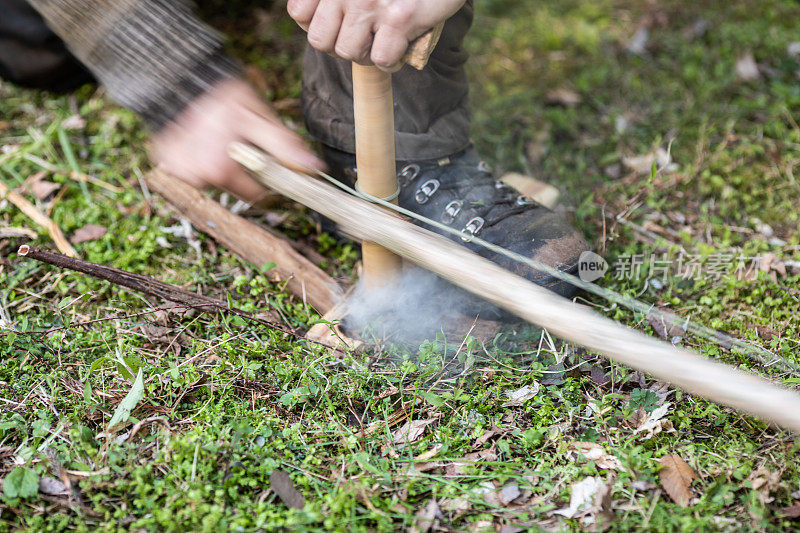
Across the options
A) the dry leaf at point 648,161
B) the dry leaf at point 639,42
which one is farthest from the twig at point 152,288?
the dry leaf at point 639,42

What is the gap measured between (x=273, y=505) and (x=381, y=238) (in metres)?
0.74

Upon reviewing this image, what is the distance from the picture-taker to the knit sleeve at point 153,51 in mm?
1896

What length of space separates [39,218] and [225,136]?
3.38ft

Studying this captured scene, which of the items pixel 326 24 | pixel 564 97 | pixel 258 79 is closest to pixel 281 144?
pixel 326 24

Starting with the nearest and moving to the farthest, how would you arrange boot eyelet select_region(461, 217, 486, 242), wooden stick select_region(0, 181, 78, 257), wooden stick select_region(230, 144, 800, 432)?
wooden stick select_region(230, 144, 800, 432) < boot eyelet select_region(461, 217, 486, 242) < wooden stick select_region(0, 181, 78, 257)

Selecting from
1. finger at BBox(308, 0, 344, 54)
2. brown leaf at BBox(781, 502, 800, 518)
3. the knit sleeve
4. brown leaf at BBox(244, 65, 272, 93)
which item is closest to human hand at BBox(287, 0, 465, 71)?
finger at BBox(308, 0, 344, 54)

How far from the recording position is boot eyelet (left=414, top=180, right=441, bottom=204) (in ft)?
7.01

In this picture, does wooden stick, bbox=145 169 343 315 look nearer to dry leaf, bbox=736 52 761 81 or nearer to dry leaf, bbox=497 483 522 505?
dry leaf, bbox=497 483 522 505

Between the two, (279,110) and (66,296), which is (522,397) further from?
(279,110)

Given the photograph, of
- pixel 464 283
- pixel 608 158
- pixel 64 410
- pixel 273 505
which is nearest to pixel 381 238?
pixel 464 283

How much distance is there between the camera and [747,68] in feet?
10.4

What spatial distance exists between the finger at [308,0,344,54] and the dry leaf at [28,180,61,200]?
5.06ft

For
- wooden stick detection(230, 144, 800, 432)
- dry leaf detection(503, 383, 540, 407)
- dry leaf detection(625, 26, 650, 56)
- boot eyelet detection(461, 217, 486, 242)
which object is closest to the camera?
wooden stick detection(230, 144, 800, 432)

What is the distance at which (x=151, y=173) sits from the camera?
7.87ft
